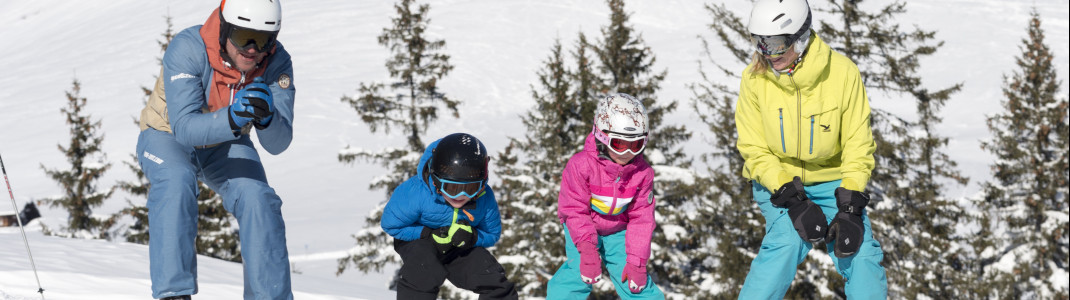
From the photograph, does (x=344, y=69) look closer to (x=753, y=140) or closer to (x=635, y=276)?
(x=635, y=276)

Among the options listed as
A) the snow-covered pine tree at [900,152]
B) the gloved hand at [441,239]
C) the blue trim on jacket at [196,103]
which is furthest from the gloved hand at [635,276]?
the snow-covered pine tree at [900,152]

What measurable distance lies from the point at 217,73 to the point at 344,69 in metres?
87.4

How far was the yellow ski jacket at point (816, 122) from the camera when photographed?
4977 millimetres

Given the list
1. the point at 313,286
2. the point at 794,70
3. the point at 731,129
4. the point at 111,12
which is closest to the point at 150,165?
the point at 794,70

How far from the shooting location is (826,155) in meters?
5.07

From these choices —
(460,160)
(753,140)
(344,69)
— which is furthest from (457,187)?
(344,69)

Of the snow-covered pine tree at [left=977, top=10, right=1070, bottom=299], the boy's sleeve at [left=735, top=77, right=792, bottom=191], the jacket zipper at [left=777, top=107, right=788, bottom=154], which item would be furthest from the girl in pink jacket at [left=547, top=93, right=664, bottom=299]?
the snow-covered pine tree at [left=977, top=10, right=1070, bottom=299]

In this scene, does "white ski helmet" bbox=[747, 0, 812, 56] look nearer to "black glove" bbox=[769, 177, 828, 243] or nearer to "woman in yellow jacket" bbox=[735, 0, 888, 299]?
"woman in yellow jacket" bbox=[735, 0, 888, 299]

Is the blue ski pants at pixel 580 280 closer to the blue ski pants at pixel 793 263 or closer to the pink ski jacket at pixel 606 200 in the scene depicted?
the pink ski jacket at pixel 606 200

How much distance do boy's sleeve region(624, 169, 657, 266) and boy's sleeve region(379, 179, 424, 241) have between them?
4.32 feet

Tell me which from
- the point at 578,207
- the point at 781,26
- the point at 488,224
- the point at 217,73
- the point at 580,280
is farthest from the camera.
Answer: the point at 580,280

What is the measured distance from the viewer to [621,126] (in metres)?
5.63

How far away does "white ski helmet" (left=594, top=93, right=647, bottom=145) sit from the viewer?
18.5 feet

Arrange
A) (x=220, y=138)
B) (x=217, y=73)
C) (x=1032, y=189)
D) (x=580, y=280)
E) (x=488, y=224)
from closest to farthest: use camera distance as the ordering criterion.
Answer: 1. (x=220, y=138)
2. (x=217, y=73)
3. (x=488, y=224)
4. (x=580, y=280)
5. (x=1032, y=189)
